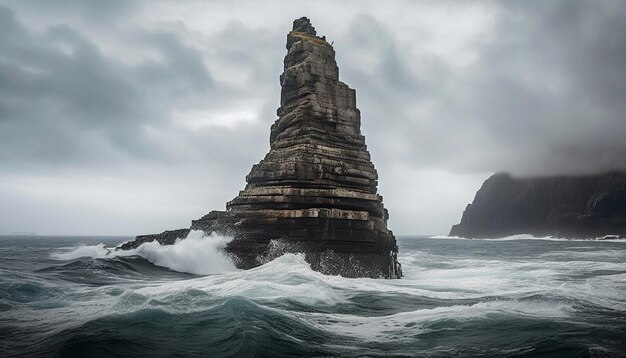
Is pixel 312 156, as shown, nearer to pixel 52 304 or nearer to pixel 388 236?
pixel 388 236

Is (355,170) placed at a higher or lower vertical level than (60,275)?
higher

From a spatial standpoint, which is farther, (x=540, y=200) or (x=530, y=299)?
(x=540, y=200)

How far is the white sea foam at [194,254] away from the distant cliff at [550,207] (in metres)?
132

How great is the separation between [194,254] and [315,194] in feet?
30.6

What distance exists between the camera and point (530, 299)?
1731 centimetres

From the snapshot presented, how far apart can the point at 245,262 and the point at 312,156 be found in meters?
8.59

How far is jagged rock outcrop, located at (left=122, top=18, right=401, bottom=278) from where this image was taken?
27609 mm

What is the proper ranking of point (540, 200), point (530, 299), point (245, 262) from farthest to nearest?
point (540, 200) < point (245, 262) < point (530, 299)

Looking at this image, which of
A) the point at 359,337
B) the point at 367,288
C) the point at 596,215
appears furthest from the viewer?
the point at 596,215

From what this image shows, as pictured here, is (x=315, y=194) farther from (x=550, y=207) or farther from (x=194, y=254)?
(x=550, y=207)

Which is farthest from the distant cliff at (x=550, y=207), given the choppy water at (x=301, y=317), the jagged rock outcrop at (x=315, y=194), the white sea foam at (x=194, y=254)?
the white sea foam at (x=194, y=254)

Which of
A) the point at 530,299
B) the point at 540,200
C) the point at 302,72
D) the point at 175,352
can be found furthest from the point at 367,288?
the point at 540,200

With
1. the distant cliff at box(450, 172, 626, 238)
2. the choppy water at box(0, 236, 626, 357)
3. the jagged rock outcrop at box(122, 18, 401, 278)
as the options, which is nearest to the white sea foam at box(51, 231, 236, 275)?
the jagged rock outcrop at box(122, 18, 401, 278)

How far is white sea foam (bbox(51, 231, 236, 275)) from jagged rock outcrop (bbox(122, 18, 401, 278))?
74 centimetres
